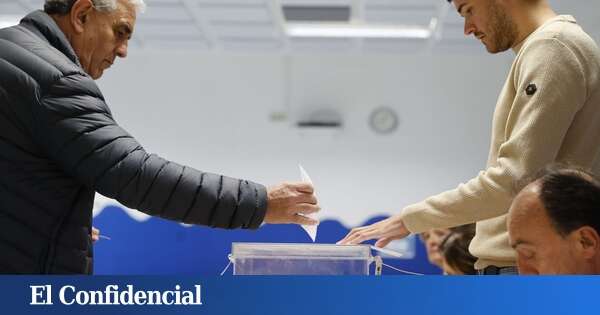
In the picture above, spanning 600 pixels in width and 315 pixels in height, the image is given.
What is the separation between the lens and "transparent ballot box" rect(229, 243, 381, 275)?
5.32ft

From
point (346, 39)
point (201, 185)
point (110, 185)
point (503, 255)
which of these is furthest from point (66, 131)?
point (346, 39)

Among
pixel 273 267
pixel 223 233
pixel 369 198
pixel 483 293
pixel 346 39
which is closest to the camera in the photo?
pixel 483 293

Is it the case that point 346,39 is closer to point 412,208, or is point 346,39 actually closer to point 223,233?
point 223,233

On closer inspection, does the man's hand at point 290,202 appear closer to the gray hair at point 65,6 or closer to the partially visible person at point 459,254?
the gray hair at point 65,6

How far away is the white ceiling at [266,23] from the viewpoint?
237 inches

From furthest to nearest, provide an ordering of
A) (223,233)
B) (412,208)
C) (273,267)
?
(223,233) → (412,208) → (273,267)

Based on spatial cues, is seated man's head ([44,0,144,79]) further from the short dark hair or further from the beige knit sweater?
the short dark hair

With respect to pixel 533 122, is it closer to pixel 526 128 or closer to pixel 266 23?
pixel 526 128

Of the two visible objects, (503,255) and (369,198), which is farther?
(369,198)

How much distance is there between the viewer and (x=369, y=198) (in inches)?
307

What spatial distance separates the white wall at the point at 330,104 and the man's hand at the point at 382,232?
5913 mm

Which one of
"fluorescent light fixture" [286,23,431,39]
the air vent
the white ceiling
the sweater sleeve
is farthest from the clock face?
the sweater sleeve

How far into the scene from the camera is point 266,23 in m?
6.57

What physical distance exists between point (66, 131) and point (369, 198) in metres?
6.52
